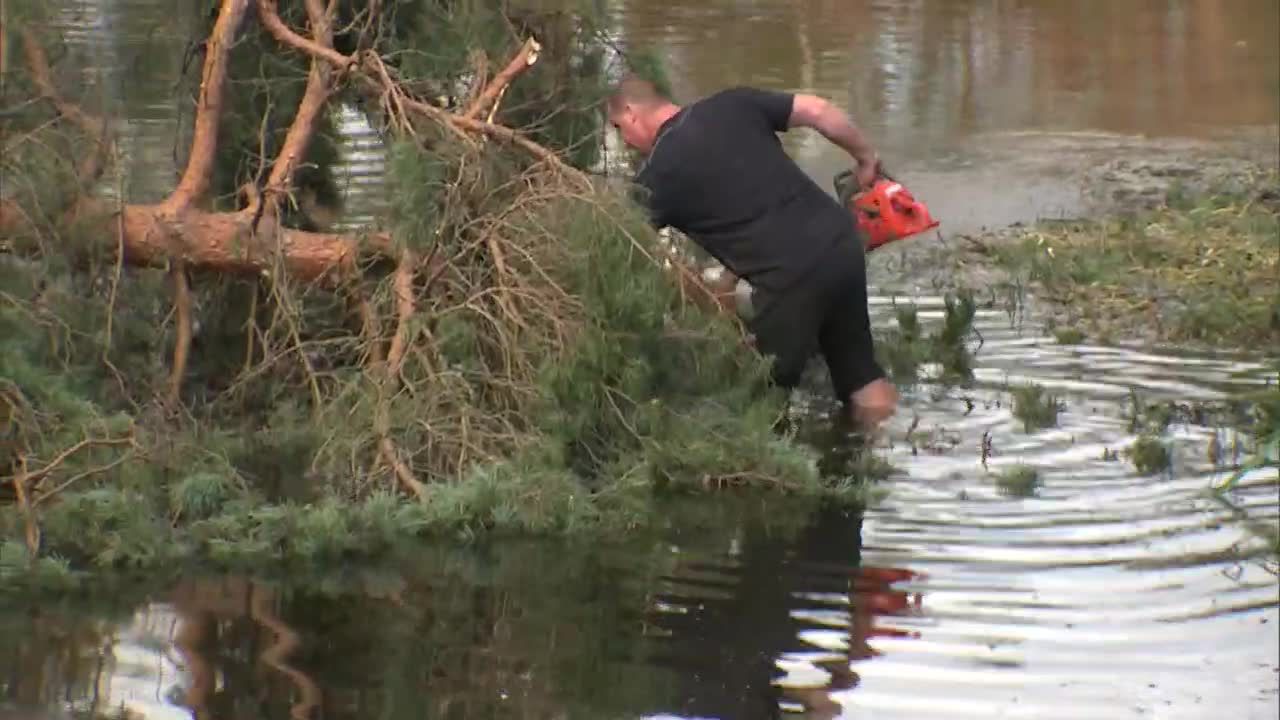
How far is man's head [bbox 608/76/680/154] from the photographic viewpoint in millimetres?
8047

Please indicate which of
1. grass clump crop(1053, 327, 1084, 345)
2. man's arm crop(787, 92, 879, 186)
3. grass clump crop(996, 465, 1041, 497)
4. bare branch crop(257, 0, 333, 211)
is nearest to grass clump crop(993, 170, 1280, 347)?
grass clump crop(1053, 327, 1084, 345)

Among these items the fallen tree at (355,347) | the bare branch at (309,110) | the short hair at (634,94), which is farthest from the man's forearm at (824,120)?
the bare branch at (309,110)

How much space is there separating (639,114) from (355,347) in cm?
140

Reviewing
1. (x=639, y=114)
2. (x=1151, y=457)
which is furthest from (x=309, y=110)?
(x=1151, y=457)

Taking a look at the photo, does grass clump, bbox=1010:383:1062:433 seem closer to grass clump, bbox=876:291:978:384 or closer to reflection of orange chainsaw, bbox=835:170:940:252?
grass clump, bbox=876:291:978:384

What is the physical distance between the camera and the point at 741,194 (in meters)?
7.77

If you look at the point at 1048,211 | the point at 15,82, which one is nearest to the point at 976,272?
the point at 1048,211

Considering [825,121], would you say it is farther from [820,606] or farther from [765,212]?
[820,606]

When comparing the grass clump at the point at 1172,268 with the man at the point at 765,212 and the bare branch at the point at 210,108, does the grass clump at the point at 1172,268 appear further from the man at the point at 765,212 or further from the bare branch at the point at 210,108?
the bare branch at the point at 210,108

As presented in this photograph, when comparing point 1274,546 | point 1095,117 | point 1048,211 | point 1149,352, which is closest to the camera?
point 1274,546

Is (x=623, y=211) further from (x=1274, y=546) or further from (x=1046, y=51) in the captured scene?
(x=1046, y=51)

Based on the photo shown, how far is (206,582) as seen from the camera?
255 inches

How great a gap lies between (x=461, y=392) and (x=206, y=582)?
1.06 meters

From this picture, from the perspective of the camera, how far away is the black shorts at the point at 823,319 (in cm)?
777
